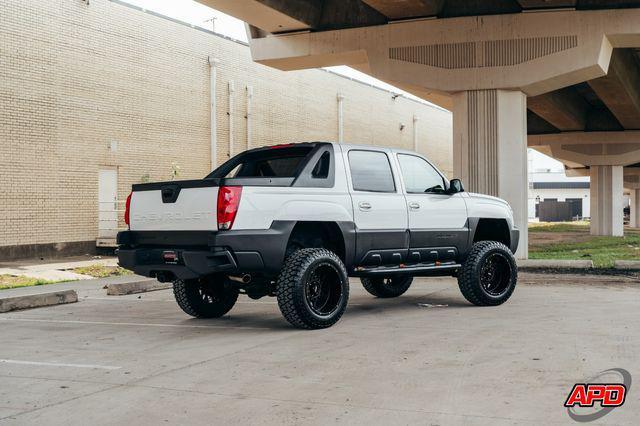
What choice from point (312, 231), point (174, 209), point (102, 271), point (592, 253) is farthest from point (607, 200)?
point (174, 209)

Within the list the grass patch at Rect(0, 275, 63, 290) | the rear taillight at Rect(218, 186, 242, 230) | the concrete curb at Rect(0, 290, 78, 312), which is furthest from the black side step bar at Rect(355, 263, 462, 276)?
the grass patch at Rect(0, 275, 63, 290)

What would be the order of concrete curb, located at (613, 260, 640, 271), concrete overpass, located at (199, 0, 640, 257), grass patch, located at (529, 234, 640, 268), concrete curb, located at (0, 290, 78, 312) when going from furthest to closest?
concrete overpass, located at (199, 0, 640, 257) < grass patch, located at (529, 234, 640, 268) < concrete curb, located at (613, 260, 640, 271) < concrete curb, located at (0, 290, 78, 312)

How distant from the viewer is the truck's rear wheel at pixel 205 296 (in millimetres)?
9992

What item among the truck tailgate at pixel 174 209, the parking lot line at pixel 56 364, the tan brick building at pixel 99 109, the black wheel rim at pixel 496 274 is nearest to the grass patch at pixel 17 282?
the tan brick building at pixel 99 109

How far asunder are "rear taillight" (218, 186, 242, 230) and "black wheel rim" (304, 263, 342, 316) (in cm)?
120

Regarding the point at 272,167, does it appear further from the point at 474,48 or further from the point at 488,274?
the point at 474,48

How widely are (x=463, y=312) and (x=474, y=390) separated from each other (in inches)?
180

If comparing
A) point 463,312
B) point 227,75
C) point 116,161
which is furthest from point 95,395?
point 227,75

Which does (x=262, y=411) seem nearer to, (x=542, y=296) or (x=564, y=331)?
(x=564, y=331)

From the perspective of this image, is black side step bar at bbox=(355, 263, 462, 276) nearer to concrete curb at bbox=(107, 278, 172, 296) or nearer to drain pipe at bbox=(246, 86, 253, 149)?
concrete curb at bbox=(107, 278, 172, 296)

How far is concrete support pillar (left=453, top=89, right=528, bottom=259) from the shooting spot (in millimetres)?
20156

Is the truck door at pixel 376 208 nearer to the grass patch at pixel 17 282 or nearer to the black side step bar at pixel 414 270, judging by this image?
the black side step bar at pixel 414 270

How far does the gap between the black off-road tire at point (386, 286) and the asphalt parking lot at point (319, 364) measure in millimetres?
803

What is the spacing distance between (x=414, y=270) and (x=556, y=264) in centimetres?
892
